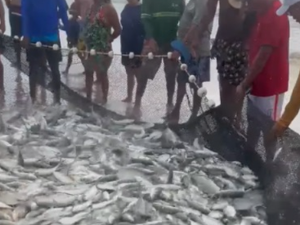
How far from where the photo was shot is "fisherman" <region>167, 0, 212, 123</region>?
17.5 feet

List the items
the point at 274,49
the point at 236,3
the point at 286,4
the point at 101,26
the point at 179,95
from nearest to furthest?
the point at 286,4, the point at 274,49, the point at 236,3, the point at 179,95, the point at 101,26

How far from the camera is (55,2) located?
6.56m

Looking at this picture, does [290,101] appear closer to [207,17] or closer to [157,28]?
[207,17]

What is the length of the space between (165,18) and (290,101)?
2.50 m

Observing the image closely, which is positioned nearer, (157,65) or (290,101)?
(290,101)

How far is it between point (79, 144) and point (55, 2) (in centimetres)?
228

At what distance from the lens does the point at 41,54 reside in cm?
614

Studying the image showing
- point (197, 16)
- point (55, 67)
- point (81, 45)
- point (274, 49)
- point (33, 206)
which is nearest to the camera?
point (33, 206)

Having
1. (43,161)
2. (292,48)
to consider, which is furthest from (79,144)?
(292,48)

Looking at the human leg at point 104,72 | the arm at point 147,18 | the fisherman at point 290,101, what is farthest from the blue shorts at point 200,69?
the fisherman at point 290,101

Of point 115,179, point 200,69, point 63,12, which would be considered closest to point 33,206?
point 115,179

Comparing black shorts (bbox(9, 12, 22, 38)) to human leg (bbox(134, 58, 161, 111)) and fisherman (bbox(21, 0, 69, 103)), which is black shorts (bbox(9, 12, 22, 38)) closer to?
A: fisherman (bbox(21, 0, 69, 103))

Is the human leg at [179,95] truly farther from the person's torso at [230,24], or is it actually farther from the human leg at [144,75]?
the person's torso at [230,24]

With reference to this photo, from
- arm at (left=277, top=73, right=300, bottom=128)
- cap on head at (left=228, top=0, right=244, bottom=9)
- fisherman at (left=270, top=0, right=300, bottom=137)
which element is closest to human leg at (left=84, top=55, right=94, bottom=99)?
cap on head at (left=228, top=0, right=244, bottom=9)
